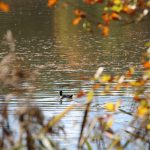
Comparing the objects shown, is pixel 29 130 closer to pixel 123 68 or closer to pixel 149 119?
pixel 149 119

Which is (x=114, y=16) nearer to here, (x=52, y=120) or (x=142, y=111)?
(x=142, y=111)

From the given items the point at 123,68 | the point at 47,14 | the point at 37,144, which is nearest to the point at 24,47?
the point at 123,68

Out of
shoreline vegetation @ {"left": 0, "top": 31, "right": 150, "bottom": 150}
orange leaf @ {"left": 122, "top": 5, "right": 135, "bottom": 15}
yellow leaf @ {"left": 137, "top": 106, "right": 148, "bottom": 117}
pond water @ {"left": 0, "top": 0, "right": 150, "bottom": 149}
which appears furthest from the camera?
pond water @ {"left": 0, "top": 0, "right": 150, "bottom": 149}

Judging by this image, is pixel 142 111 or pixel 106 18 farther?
pixel 106 18

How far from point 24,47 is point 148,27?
10.6m

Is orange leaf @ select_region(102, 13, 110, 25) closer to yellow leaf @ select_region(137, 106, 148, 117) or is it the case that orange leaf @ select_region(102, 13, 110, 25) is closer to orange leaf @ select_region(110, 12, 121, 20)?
orange leaf @ select_region(110, 12, 121, 20)

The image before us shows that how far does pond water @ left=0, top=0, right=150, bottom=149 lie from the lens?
16.3 meters

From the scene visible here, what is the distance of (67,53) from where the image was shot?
1107 inches

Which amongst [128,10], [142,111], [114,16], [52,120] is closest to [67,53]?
[52,120]

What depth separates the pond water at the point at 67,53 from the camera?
1630cm

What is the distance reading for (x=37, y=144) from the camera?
4.40 meters

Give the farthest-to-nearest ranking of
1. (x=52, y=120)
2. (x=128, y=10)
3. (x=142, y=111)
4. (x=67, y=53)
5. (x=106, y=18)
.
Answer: (x=67, y=53), (x=52, y=120), (x=106, y=18), (x=128, y=10), (x=142, y=111)

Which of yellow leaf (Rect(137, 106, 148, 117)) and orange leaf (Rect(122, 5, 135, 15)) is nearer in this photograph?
yellow leaf (Rect(137, 106, 148, 117))

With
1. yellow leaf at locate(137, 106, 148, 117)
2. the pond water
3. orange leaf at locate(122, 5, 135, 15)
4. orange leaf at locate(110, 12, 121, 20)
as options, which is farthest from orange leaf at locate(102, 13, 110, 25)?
the pond water
